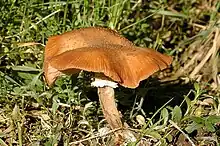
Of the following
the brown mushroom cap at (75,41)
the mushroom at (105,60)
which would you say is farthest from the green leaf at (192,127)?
the brown mushroom cap at (75,41)

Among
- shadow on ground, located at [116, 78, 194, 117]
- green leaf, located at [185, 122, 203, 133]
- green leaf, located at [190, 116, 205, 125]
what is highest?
green leaf, located at [190, 116, 205, 125]

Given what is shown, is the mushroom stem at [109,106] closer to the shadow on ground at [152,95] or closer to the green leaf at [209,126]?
the shadow on ground at [152,95]

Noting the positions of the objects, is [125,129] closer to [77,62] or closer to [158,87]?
[77,62]

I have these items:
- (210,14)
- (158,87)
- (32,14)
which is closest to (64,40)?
(32,14)

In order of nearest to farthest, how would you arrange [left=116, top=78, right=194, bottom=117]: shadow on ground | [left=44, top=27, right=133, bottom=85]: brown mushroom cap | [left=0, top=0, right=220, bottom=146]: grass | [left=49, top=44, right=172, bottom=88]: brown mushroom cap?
1. [left=49, top=44, right=172, bottom=88]: brown mushroom cap
2. [left=44, top=27, right=133, bottom=85]: brown mushroom cap
3. [left=0, top=0, right=220, bottom=146]: grass
4. [left=116, top=78, right=194, bottom=117]: shadow on ground

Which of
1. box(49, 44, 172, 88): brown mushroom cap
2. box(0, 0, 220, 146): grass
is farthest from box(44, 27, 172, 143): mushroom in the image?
box(0, 0, 220, 146): grass

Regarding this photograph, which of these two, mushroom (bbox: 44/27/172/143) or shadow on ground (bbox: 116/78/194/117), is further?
shadow on ground (bbox: 116/78/194/117)

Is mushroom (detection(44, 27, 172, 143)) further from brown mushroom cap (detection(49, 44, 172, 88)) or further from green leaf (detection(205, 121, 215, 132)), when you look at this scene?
green leaf (detection(205, 121, 215, 132))
